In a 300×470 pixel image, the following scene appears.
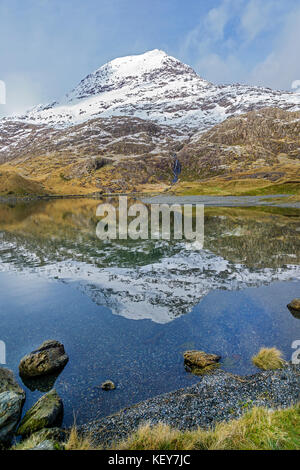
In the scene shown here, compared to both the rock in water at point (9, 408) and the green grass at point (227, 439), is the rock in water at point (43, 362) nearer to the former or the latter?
the rock in water at point (9, 408)

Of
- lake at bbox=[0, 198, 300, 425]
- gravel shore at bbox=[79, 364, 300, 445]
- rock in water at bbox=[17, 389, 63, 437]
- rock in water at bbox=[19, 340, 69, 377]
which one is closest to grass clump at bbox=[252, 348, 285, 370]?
gravel shore at bbox=[79, 364, 300, 445]

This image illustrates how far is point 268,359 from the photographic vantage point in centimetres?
1318

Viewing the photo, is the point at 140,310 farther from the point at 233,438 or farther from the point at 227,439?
the point at 233,438

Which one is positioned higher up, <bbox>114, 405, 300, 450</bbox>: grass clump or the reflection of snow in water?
<bbox>114, 405, 300, 450</bbox>: grass clump

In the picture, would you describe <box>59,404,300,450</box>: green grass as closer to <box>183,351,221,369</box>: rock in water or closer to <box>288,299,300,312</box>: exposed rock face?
<box>183,351,221,369</box>: rock in water

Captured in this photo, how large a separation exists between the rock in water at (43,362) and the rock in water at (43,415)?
7.74 feet

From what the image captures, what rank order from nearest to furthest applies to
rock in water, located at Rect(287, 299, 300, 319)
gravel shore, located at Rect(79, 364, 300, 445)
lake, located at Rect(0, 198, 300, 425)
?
gravel shore, located at Rect(79, 364, 300, 445) < lake, located at Rect(0, 198, 300, 425) < rock in water, located at Rect(287, 299, 300, 319)

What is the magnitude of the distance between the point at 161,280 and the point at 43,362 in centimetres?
1433

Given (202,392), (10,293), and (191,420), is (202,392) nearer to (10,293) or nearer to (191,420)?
(191,420)

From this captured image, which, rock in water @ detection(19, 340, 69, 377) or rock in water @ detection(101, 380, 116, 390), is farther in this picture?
rock in water @ detection(19, 340, 69, 377)

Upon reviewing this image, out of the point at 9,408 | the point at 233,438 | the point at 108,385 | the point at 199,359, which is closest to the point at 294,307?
the point at 199,359

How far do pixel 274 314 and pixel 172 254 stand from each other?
702 inches

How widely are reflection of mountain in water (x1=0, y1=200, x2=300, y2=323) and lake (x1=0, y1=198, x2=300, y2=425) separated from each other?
0.13 m

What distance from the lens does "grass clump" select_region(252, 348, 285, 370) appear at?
42.3ft
